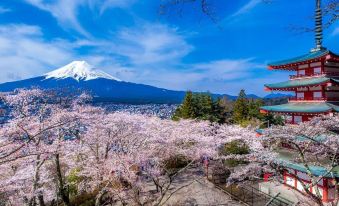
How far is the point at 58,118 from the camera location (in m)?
16.0

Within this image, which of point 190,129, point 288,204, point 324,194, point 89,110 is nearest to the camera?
point 324,194

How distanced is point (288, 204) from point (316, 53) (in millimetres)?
8095

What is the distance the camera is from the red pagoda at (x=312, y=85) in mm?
16406

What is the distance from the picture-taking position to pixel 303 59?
17734mm

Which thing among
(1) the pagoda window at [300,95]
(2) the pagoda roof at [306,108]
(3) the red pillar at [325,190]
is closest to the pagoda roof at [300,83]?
(1) the pagoda window at [300,95]

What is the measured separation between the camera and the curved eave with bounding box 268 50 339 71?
16.5 meters

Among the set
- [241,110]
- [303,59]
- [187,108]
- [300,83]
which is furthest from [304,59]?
[241,110]

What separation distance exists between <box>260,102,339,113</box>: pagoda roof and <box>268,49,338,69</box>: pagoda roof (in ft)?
7.47

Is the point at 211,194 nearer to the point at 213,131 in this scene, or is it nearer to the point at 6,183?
the point at 213,131

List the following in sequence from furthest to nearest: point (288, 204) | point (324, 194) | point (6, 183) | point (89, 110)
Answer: point (89, 110)
point (288, 204)
point (324, 194)
point (6, 183)

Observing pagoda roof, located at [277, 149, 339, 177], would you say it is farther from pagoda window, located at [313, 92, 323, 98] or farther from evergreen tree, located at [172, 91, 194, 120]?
evergreen tree, located at [172, 91, 194, 120]

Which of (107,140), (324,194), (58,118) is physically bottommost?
(324,194)

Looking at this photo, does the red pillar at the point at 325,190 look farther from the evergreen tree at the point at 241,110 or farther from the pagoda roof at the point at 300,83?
the evergreen tree at the point at 241,110

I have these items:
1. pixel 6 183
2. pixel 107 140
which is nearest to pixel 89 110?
pixel 107 140
